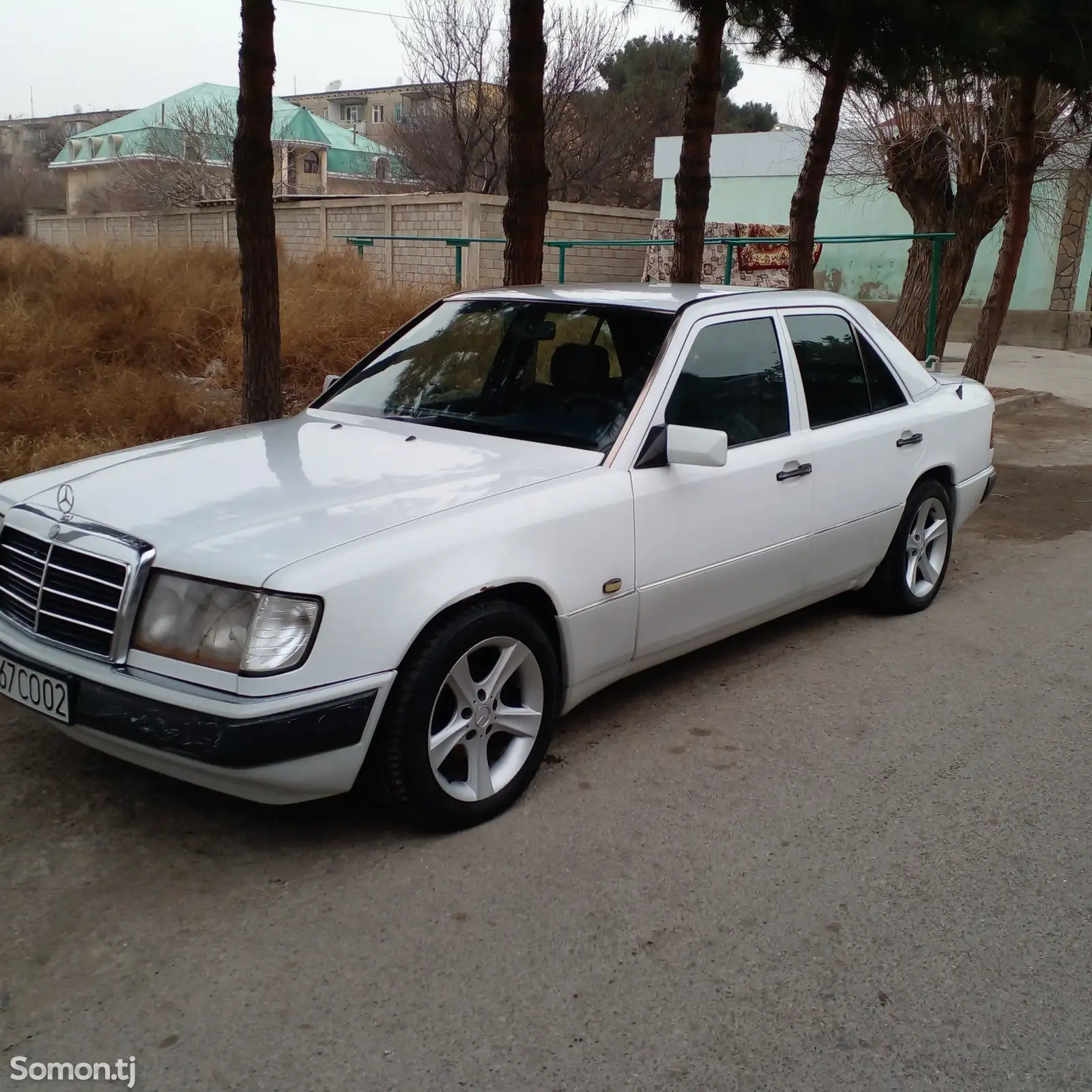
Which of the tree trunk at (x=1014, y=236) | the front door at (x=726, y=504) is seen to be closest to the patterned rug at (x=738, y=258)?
the tree trunk at (x=1014, y=236)

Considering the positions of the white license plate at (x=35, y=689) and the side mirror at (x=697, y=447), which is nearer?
the white license plate at (x=35, y=689)

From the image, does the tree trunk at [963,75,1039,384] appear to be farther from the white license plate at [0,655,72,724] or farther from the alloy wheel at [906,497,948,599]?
the white license plate at [0,655,72,724]

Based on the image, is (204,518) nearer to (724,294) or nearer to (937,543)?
(724,294)

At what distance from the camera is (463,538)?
3477 millimetres

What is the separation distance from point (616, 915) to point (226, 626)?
50.6 inches

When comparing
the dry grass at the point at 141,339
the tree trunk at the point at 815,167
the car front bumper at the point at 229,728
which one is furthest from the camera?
the tree trunk at the point at 815,167

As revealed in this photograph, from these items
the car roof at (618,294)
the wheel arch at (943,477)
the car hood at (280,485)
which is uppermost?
the car roof at (618,294)

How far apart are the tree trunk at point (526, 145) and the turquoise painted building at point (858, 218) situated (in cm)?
1724

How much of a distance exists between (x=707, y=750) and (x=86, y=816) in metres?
2.06

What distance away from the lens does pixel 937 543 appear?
19.6 ft

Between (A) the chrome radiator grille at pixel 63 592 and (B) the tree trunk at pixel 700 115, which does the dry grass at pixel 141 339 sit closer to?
(B) the tree trunk at pixel 700 115

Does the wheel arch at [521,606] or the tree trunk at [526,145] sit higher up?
the tree trunk at [526,145]

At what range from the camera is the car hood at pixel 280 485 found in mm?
3283

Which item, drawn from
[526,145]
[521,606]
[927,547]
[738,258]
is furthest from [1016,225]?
[521,606]
